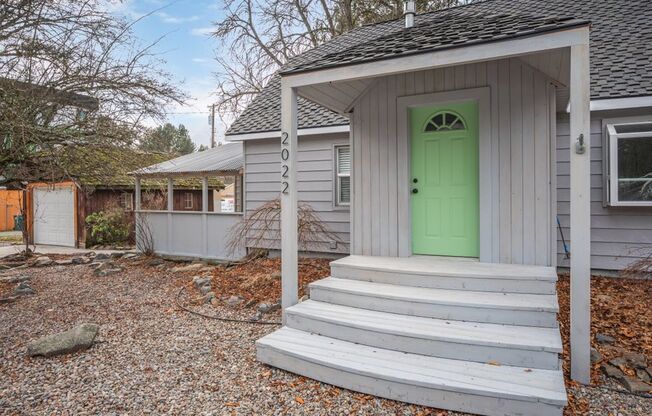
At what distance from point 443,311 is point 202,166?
25.0 feet

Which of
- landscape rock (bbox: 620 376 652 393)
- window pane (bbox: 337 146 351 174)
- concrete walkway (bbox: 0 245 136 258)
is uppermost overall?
window pane (bbox: 337 146 351 174)

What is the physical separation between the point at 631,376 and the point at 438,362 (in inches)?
60.4

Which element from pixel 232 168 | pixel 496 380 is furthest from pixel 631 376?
pixel 232 168

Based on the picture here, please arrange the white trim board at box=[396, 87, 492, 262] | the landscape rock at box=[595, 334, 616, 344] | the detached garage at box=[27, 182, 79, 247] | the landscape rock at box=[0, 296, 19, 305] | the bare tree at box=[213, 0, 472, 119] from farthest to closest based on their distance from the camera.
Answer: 1. the bare tree at box=[213, 0, 472, 119]
2. the detached garage at box=[27, 182, 79, 247]
3. the landscape rock at box=[0, 296, 19, 305]
4. the white trim board at box=[396, 87, 492, 262]
5. the landscape rock at box=[595, 334, 616, 344]

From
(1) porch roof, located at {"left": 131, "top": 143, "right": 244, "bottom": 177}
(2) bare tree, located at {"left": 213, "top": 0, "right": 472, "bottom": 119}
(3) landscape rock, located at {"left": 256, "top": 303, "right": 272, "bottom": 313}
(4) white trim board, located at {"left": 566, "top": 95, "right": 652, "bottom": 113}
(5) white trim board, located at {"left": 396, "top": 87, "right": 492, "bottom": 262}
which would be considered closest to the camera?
(5) white trim board, located at {"left": 396, "top": 87, "right": 492, "bottom": 262}

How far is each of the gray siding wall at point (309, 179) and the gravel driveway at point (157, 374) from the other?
3002mm

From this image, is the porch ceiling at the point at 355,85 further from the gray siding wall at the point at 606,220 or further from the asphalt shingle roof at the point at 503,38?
the gray siding wall at the point at 606,220

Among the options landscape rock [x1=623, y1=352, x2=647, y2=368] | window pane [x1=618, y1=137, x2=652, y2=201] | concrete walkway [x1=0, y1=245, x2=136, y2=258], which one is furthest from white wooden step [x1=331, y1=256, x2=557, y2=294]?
concrete walkway [x1=0, y1=245, x2=136, y2=258]

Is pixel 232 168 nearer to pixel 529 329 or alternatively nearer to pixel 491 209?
pixel 491 209

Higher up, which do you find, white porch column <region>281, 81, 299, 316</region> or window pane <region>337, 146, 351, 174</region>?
window pane <region>337, 146, 351, 174</region>

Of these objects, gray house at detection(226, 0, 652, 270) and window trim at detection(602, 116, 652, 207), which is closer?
gray house at detection(226, 0, 652, 270)

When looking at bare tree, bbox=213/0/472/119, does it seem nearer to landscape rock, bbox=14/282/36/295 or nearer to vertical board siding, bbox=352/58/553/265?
vertical board siding, bbox=352/58/553/265

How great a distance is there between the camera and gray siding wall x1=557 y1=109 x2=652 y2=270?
5699mm

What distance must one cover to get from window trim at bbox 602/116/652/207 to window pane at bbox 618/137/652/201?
95mm
